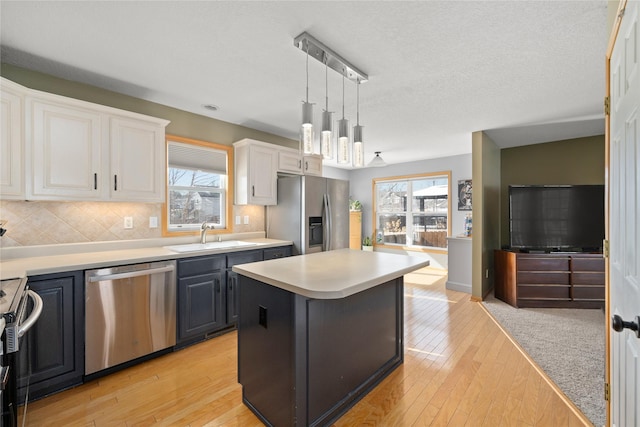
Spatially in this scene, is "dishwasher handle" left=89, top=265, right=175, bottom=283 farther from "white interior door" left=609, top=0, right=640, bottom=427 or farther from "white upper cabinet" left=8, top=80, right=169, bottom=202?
"white interior door" left=609, top=0, right=640, bottom=427

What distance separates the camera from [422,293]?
14.9 feet

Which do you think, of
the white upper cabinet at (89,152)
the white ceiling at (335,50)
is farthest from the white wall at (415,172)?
the white upper cabinet at (89,152)

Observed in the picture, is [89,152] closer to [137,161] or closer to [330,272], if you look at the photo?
[137,161]

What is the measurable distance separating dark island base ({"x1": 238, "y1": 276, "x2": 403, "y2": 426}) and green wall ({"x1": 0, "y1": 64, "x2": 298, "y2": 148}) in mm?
2330

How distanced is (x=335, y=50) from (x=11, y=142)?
8.05ft

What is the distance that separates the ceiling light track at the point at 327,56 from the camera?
1940 mm

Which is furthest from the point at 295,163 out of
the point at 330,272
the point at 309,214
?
the point at 330,272

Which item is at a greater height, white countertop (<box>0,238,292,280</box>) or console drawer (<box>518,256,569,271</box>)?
white countertop (<box>0,238,292,280</box>)

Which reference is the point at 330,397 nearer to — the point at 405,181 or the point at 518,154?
the point at 518,154

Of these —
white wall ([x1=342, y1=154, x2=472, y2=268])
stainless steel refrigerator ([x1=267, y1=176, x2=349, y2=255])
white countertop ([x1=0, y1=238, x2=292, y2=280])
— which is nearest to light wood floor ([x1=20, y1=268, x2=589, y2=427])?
white countertop ([x1=0, y1=238, x2=292, y2=280])

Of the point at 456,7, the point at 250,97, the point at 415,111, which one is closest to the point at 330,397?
the point at 456,7

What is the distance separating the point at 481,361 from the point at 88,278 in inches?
128

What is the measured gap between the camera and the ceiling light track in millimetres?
1940

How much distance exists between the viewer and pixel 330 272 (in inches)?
71.6
